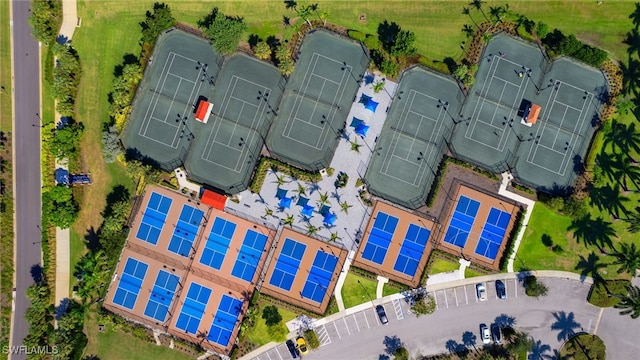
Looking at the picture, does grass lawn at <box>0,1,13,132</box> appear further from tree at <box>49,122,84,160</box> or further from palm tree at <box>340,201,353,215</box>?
palm tree at <box>340,201,353,215</box>

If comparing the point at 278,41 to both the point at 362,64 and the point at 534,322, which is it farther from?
the point at 534,322

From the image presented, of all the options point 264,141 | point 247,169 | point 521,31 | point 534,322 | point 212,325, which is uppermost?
point 521,31

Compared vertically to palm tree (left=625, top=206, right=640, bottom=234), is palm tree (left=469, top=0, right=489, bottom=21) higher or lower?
higher

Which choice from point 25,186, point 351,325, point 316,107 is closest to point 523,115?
point 316,107

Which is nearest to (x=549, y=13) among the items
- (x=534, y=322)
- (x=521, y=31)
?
(x=521, y=31)

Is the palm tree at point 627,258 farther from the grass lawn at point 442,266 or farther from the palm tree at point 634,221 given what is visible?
the grass lawn at point 442,266

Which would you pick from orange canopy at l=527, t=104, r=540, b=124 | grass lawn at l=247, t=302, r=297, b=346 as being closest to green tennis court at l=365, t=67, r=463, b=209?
orange canopy at l=527, t=104, r=540, b=124

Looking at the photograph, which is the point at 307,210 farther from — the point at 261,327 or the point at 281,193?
the point at 261,327
